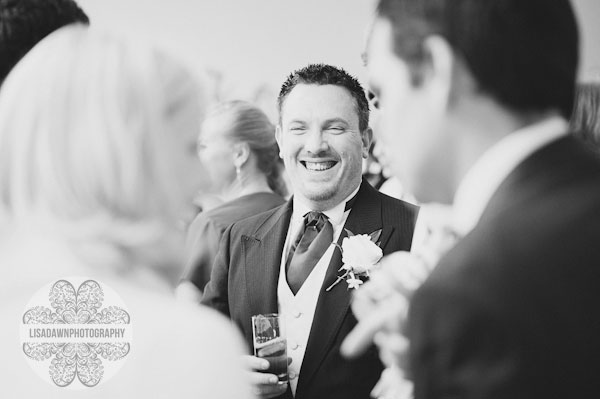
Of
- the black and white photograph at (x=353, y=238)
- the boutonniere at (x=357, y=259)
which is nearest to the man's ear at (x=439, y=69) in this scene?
the black and white photograph at (x=353, y=238)

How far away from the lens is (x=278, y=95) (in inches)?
70.1

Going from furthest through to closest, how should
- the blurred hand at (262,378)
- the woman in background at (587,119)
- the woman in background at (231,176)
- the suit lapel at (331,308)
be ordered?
1. the woman in background at (231,176)
2. the suit lapel at (331,308)
3. the blurred hand at (262,378)
4. the woman in background at (587,119)

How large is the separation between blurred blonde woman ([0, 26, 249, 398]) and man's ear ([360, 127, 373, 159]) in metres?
0.80

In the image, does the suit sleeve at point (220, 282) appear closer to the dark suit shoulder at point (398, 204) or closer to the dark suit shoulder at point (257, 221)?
the dark suit shoulder at point (257, 221)

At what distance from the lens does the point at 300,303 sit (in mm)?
1676

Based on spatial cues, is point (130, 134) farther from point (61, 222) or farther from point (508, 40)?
point (508, 40)

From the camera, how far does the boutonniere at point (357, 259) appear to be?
163 cm

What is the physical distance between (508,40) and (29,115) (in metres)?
0.67

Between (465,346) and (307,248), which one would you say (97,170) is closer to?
(465,346)

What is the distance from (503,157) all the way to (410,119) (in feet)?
0.45

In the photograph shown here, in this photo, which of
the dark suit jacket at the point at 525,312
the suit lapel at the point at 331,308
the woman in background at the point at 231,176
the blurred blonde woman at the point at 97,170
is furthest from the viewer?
the woman in background at the point at 231,176

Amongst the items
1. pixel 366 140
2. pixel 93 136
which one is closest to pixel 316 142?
pixel 366 140

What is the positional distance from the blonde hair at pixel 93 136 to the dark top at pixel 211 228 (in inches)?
33.6

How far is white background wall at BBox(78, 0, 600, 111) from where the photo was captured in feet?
5.70
